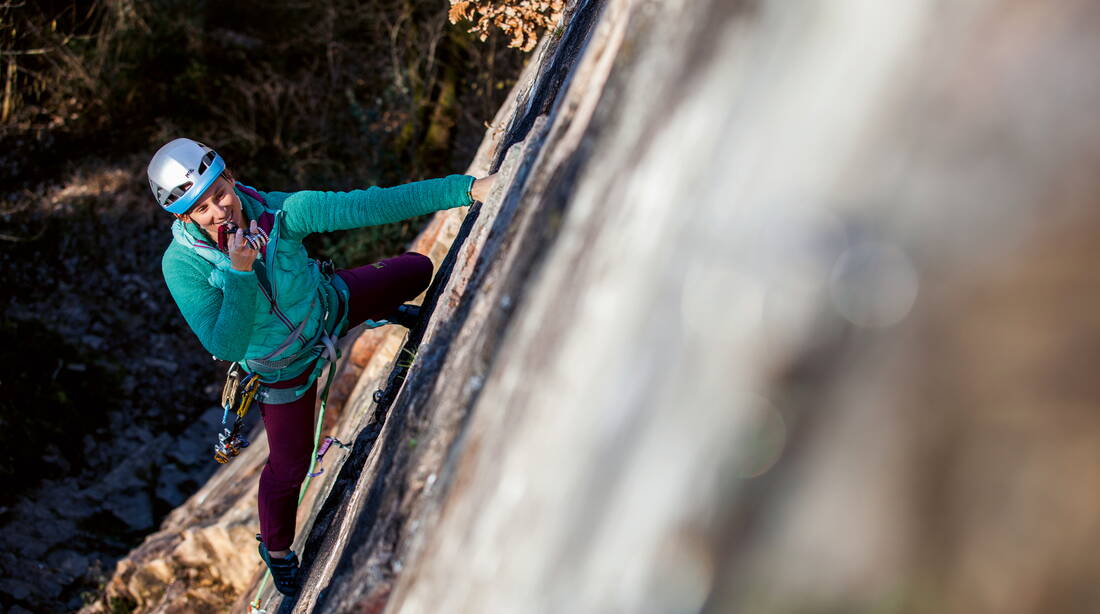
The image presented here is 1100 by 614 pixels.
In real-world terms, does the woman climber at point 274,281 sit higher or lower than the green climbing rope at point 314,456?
higher

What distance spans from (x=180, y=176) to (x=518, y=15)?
7.63 feet

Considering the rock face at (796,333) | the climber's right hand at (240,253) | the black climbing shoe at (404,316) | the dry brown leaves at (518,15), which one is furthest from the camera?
the dry brown leaves at (518,15)

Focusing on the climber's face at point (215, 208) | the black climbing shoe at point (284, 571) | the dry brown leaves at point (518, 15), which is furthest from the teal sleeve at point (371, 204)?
the black climbing shoe at point (284, 571)

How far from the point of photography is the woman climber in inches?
130

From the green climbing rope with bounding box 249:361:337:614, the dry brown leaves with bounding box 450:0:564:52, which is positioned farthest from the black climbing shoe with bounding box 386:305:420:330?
the dry brown leaves with bounding box 450:0:564:52

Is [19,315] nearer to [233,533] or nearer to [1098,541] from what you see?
[233,533]

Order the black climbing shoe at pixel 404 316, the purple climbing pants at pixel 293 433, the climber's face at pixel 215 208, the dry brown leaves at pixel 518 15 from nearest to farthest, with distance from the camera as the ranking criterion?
the climber's face at pixel 215 208
the purple climbing pants at pixel 293 433
the black climbing shoe at pixel 404 316
the dry brown leaves at pixel 518 15

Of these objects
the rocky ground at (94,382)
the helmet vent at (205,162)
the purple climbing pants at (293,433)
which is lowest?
the rocky ground at (94,382)

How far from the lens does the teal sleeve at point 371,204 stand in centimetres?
339

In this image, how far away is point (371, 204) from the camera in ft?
11.3

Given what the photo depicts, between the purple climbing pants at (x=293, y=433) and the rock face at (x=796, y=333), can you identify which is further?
the purple climbing pants at (x=293, y=433)

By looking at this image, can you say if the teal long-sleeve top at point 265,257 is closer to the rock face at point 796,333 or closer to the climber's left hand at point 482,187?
the climber's left hand at point 482,187

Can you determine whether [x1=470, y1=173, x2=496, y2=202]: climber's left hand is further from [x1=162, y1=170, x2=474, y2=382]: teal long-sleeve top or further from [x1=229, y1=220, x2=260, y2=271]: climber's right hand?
[x1=229, y1=220, x2=260, y2=271]: climber's right hand

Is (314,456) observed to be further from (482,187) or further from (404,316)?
(482,187)
